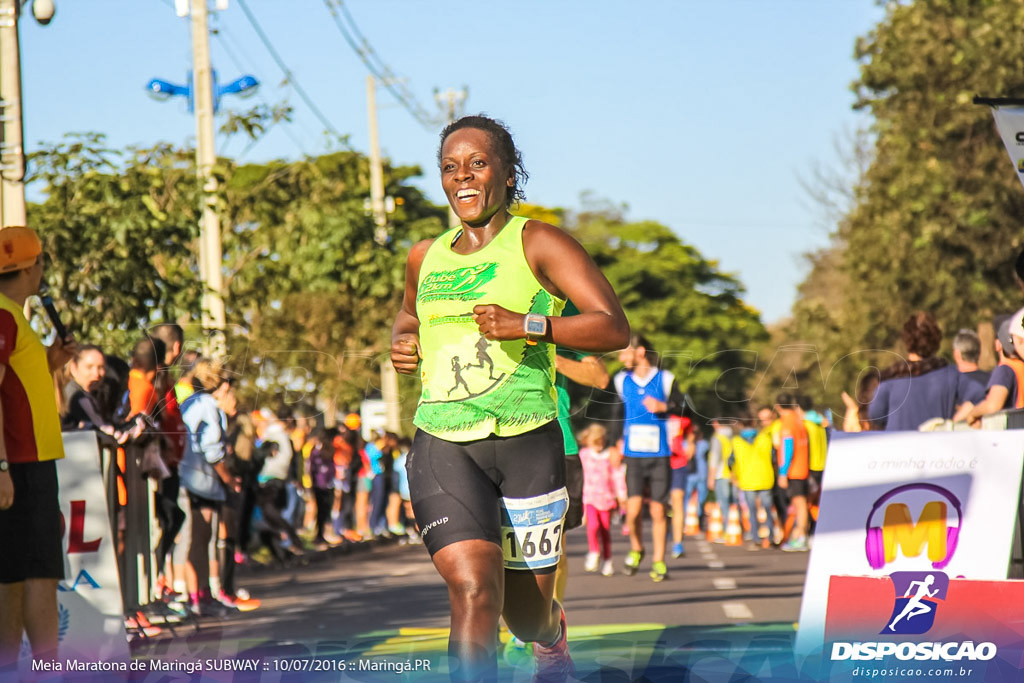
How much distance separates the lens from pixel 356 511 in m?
21.5

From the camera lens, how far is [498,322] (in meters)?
4.46

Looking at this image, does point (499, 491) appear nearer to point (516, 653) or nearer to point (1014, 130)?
point (516, 653)

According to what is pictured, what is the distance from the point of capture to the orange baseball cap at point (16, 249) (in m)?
5.97

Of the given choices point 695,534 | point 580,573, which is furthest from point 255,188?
point 695,534

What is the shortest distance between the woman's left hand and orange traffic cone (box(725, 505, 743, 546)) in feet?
53.3

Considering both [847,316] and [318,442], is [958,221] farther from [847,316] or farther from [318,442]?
[847,316]

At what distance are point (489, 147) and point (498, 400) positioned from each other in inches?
31.2

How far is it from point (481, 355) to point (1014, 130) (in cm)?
329

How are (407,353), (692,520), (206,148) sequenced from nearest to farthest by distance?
(407,353) < (206,148) < (692,520)

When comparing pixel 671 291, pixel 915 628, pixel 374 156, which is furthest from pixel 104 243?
pixel 671 291

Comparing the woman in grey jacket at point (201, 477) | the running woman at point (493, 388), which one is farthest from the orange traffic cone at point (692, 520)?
the running woman at point (493, 388)

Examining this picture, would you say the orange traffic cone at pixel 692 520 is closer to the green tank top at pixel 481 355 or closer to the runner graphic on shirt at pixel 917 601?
the runner graphic on shirt at pixel 917 601

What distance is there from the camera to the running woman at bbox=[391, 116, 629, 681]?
4.55m

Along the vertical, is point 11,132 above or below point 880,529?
above
